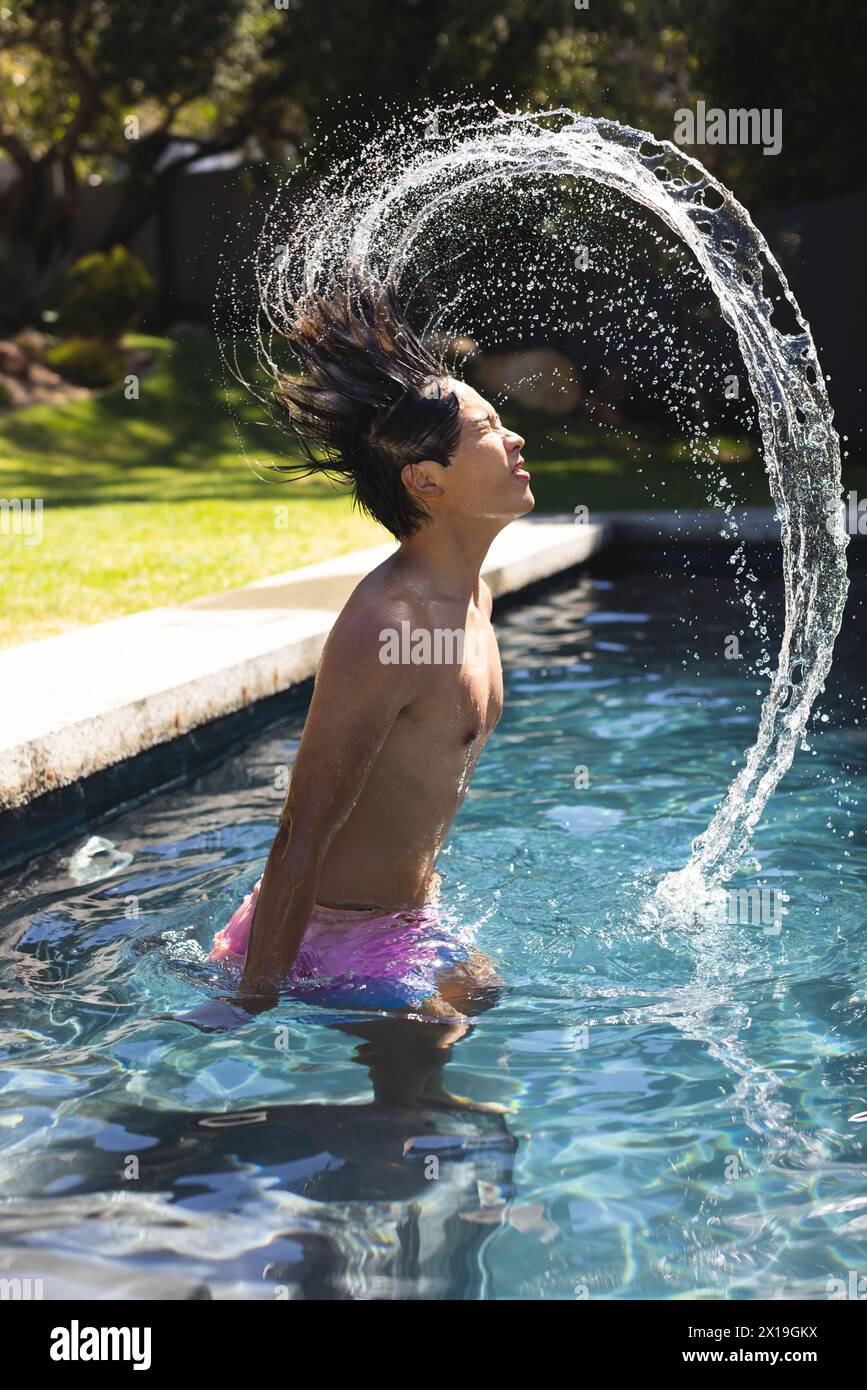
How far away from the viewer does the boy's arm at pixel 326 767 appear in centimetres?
320

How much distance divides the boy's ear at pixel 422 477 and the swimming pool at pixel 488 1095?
4.08 feet

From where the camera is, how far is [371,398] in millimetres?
3475

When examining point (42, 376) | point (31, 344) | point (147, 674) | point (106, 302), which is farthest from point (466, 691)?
point (106, 302)

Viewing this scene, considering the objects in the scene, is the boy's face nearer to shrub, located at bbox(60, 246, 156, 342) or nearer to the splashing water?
the splashing water

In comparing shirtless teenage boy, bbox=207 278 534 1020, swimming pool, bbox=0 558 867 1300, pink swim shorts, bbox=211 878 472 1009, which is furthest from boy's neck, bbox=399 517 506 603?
swimming pool, bbox=0 558 867 1300

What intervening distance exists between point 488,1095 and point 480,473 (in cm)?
140

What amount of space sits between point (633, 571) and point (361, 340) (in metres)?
7.81

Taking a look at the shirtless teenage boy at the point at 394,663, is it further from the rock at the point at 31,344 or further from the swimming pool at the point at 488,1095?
the rock at the point at 31,344

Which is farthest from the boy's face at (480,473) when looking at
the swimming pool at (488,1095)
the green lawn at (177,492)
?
the green lawn at (177,492)

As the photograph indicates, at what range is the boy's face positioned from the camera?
3.45 meters

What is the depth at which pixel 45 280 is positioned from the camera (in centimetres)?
→ 2083

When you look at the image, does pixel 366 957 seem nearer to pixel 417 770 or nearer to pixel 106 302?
pixel 417 770

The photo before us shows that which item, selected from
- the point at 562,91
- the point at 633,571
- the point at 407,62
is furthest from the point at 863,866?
the point at 407,62
